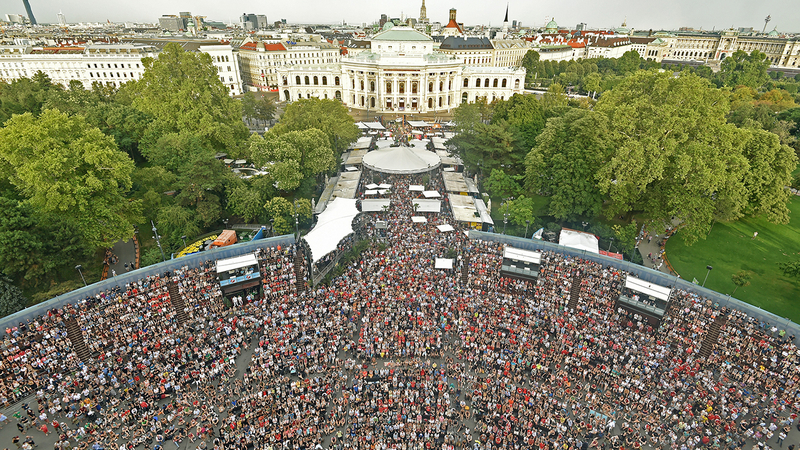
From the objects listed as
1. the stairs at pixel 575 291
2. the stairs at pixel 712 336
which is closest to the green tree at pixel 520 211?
the stairs at pixel 575 291

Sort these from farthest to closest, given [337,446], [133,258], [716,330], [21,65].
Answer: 1. [21,65]
2. [133,258]
3. [716,330]
4. [337,446]

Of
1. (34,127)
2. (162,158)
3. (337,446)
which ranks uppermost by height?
(34,127)

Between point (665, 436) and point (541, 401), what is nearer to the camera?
point (665, 436)

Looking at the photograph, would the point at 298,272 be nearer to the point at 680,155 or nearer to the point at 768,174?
the point at 680,155

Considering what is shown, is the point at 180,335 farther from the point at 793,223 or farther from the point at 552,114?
the point at 793,223

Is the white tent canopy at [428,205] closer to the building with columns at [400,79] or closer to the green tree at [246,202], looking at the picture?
the green tree at [246,202]

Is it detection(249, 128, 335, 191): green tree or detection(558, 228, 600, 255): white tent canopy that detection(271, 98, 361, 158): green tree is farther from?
detection(558, 228, 600, 255): white tent canopy

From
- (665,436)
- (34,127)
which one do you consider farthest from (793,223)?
(34,127)
